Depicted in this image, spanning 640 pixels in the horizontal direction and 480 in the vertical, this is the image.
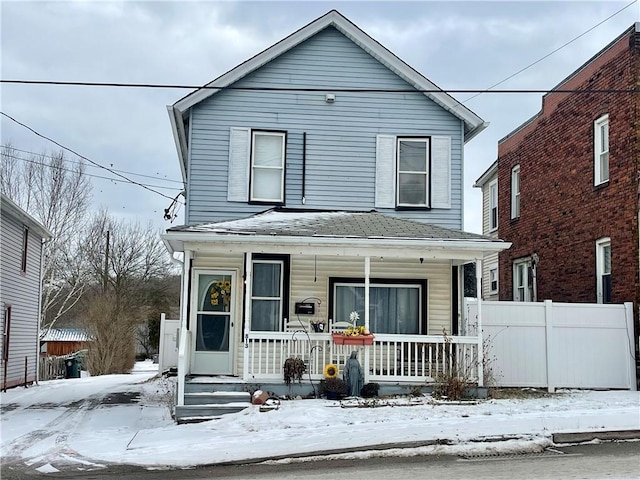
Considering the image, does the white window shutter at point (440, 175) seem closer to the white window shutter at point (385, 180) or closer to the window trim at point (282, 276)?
the white window shutter at point (385, 180)

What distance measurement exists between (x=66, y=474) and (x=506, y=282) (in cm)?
1506

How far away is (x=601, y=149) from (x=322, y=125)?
20.5 feet

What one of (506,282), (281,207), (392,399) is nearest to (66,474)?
(392,399)

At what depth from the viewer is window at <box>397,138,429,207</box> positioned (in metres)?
15.3

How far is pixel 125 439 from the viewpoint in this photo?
10.6 m

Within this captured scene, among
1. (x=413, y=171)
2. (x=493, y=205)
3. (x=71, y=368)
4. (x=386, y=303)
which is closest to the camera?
(x=386, y=303)

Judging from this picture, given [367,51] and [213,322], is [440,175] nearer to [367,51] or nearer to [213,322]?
[367,51]

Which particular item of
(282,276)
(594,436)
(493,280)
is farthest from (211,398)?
(493,280)

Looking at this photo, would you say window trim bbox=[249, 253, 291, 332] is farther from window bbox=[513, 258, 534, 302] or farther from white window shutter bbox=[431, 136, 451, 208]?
window bbox=[513, 258, 534, 302]

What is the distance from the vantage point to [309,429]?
33.5ft

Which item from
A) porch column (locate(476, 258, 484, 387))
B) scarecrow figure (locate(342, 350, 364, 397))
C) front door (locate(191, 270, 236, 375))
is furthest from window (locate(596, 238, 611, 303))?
front door (locate(191, 270, 236, 375))

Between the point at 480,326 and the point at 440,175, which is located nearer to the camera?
the point at 480,326

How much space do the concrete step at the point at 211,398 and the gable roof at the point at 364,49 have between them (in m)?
6.20

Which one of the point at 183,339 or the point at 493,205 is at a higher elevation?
the point at 493,205
